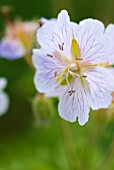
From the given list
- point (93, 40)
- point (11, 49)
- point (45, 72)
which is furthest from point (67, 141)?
point (93, 40)

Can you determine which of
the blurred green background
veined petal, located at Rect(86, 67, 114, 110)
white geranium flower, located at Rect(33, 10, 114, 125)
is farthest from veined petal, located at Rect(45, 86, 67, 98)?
the blurred green background

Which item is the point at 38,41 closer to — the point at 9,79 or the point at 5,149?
the point at 5,149

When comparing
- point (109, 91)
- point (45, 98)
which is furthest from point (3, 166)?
point (109, 91)

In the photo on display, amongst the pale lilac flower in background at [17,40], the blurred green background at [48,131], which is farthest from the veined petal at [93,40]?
the pale lilac flower in background at [17,40]

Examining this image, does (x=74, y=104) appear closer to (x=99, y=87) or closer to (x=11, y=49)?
(x=99, y=87)

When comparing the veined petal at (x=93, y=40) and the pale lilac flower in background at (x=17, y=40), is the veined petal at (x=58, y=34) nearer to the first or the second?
the veined petal at (x=93, y=40)

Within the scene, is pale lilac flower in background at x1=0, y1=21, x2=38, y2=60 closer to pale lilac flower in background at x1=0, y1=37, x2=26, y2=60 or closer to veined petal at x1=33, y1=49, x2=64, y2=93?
pale lilac flower in background at x1=0, y1=37, x2=26, y2=60
